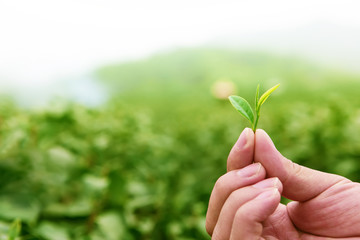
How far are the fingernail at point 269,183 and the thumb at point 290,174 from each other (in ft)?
0.11

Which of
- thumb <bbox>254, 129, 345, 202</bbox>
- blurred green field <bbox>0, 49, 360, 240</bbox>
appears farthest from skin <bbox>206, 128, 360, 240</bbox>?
blurred green field <bbox>0, 49, 360, 240</bbox>

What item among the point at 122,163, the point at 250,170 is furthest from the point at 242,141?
the point at 122,163

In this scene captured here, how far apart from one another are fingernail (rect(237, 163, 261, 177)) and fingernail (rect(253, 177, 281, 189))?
0.07ft

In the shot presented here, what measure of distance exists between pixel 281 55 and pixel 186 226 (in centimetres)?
451

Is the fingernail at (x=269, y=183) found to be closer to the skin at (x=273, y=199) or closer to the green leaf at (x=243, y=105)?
the skin at (x=273, y=199)

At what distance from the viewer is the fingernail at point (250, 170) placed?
764 millimetres

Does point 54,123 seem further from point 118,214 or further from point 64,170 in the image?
point 118,214

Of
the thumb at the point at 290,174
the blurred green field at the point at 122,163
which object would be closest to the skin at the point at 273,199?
the thumb at the point at 290,174

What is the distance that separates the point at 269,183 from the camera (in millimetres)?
755

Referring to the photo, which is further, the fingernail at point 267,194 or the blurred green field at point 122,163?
the blurred green field at point 122,163

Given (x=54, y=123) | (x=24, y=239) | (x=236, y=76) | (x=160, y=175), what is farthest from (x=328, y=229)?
(x=236, y=76)

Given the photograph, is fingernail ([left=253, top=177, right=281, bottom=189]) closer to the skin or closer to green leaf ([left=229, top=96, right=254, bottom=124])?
the skin

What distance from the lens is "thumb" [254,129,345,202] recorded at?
775 mm

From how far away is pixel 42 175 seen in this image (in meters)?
1.29
